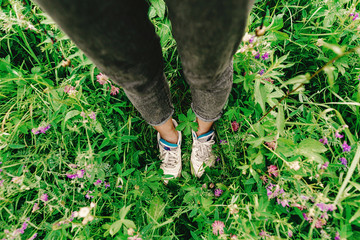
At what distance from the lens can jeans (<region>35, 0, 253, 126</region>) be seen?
45 centimetres

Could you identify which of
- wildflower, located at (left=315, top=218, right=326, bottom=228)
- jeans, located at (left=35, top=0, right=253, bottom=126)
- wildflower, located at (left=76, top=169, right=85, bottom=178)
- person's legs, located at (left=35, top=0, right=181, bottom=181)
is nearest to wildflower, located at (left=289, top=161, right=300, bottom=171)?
wildflower, located at (left=315, top=218, right=326, bottom=228)

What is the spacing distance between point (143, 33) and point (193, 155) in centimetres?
96

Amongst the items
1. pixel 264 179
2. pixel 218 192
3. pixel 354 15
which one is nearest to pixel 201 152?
pixel 218 192

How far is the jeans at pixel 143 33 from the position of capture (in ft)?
1.48

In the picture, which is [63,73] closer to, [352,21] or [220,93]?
[220,93]

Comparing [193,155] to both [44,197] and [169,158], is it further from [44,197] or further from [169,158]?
[44,197]

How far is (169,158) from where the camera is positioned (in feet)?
→ 4.56

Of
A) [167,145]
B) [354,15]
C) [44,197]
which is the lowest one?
[167,145]

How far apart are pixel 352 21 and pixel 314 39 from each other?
0.71ft

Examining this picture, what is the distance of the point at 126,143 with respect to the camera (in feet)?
4.36

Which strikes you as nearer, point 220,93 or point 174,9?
point 174,9

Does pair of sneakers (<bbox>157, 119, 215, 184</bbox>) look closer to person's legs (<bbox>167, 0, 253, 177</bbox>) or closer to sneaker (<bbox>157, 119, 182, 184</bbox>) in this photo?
sneaker (<bbox>157, 119, 182, 184</bbox>)

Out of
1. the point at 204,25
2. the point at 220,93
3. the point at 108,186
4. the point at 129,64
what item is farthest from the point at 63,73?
the point at 204,25

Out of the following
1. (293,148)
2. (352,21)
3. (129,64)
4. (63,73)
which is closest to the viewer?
(129,64)
